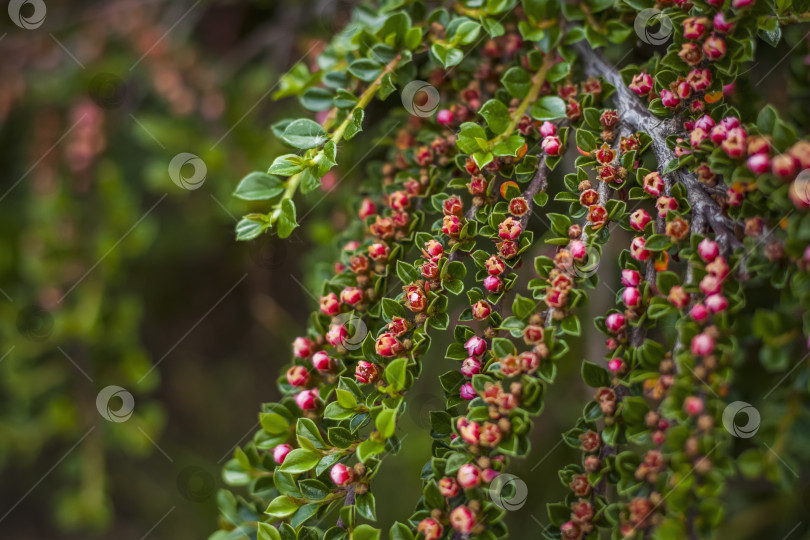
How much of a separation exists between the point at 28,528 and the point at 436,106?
7.95ft

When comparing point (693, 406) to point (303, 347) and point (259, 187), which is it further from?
point (259, 187)

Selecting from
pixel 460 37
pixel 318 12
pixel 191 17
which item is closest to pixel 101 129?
pixel 191 17

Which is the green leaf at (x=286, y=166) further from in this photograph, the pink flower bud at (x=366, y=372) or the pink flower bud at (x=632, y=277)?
the pink flower bud at (x=632, y=277)

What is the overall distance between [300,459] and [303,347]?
162mm

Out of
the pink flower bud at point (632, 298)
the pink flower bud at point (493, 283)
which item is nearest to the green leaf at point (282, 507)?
the pink flower bud at point (493, 283)

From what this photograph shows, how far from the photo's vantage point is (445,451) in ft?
2.41

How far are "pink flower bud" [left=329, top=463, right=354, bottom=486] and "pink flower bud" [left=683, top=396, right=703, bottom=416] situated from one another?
399 millimetres

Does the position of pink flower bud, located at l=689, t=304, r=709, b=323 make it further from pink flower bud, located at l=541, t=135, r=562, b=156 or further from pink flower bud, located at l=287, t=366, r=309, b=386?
pink flower bud, located at l=287, t=366, r=309, b=386

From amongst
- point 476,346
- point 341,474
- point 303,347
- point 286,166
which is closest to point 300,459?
point 341,474

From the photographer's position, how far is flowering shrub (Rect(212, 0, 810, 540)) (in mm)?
646

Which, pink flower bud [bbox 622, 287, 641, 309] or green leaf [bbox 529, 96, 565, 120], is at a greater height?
green leaf [bbox 529, 96, 565, 120]

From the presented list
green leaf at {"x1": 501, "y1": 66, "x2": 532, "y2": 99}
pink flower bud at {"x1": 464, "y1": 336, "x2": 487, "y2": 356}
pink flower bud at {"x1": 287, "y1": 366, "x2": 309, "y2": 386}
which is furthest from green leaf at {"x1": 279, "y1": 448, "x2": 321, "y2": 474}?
green leaf at {"x1": 501, "y1": 66, "x2": 532, "y2": 99}

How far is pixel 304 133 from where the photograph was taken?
85 centimetres

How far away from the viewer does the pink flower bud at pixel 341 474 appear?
2.41ft
